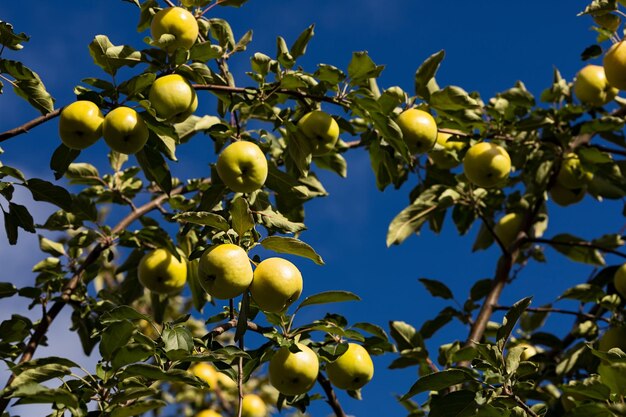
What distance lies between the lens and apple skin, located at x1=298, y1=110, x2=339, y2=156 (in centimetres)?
303

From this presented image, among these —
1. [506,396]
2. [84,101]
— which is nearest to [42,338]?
[84,101]

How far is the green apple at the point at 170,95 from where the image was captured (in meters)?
2.66

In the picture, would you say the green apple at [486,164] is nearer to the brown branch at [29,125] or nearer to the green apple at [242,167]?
the green apple at [242,167]

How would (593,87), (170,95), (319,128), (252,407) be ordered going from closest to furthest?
1. (170,95)
2. (319,128)
3. (593,87)
4. (252,407)

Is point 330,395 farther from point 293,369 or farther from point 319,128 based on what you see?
point 319,128

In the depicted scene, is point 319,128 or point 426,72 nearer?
point 319,128

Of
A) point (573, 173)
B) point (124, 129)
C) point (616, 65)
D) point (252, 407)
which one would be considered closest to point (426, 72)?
point (616, 65)

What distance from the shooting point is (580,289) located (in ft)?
11.8

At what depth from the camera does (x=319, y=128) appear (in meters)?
3.02

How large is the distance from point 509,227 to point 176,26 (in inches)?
93.2

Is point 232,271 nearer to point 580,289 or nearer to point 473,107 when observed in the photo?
point 473,107

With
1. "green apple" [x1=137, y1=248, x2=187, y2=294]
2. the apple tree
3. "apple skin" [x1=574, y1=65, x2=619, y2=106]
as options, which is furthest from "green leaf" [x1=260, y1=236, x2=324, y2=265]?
"apple skin" [x1=574, y1=65, x2=619, y2=106]

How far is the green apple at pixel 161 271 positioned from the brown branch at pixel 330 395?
3.23 ft

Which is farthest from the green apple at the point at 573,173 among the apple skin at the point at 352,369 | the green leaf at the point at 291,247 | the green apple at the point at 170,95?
the green apple at the point at 170,95
